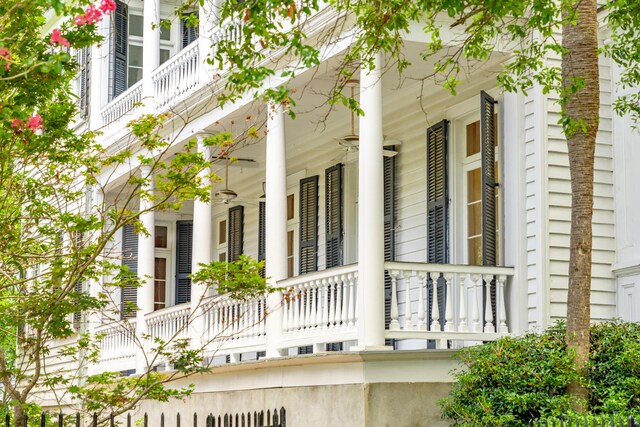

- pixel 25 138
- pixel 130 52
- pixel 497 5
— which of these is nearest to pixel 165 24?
pixel 25 138

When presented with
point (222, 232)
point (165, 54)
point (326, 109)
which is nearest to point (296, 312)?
point (326, 109)

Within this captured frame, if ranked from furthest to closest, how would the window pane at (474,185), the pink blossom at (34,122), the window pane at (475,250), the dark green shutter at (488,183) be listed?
the window pane at (474,185)
the window pane at (475,250)
the dark green shutter at (488,183)
the pink blossom at (34,122)

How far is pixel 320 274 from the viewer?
44.5 feet

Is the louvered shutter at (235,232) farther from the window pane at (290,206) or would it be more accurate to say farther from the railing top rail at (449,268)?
the railing top rail at (449,268)

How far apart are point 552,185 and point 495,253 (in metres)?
0.97

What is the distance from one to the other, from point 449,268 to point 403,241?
3.55m

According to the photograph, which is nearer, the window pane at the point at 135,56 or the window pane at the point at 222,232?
the window pane at the point at 135,56

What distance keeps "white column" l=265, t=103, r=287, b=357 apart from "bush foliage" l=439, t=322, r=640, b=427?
313 cm

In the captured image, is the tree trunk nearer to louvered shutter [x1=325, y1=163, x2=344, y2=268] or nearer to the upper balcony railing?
the upper balcony railing

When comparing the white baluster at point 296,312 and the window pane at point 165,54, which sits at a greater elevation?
the window pane at point 165,54

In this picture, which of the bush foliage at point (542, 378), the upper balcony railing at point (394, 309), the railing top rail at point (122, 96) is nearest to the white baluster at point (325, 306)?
the upper balcony railing at point (394, 309)

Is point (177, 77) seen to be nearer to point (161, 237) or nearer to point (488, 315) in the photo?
point (161, 237)

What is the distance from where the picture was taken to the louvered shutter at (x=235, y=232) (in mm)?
21672

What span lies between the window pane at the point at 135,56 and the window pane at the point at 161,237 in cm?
329
